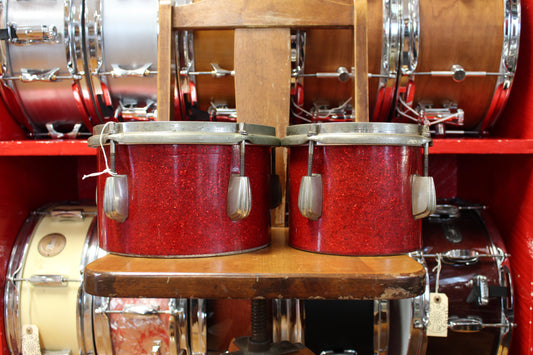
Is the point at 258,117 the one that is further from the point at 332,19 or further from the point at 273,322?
the point at 273,322

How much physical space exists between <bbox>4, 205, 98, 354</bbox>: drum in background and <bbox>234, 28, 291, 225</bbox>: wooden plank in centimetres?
84

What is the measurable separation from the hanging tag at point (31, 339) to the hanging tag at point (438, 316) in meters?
1.39

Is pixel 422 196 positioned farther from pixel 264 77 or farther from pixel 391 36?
pixel 391 36

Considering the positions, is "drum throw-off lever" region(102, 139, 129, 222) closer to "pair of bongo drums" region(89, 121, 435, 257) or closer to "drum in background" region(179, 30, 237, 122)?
"pair of bongo drums" region(89, 121, 435, 257)

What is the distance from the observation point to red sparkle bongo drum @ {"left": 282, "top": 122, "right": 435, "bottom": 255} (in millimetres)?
920

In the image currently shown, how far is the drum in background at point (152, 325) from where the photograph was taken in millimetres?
1474

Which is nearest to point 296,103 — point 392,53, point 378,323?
point 392,53

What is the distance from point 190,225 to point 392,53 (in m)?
0.99

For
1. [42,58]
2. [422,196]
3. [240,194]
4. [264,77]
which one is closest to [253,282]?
[240,194]

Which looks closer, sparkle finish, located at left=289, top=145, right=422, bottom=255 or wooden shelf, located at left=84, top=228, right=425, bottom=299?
wooden shelf, located at left=84, top=228, right=425, bottom=299

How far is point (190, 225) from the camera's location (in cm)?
90

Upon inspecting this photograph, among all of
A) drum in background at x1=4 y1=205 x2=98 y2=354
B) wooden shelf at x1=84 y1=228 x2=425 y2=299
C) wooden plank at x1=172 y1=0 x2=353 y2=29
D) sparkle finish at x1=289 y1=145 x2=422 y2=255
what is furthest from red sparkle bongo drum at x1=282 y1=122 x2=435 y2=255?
drum in background at x1=4 y1=205 x2=98 y2=354

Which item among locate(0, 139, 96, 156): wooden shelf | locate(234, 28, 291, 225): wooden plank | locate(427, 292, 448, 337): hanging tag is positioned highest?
locate(234, 28, 291, 225): wooden plank

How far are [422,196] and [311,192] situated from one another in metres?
0.25
